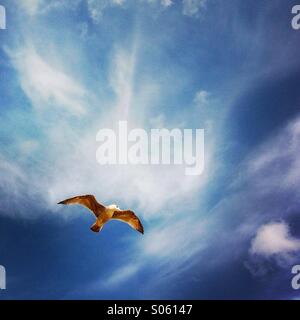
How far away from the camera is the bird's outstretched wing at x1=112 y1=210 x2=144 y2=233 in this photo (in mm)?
18414

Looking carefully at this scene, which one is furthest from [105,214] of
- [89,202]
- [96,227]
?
[89,202]

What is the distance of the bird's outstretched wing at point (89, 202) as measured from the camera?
57.7 feet

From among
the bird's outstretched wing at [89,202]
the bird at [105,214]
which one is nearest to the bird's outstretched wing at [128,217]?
the bird at [105,214]

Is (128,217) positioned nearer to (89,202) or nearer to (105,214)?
(105,214)

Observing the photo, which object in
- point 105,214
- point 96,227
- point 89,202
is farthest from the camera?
point 105,214

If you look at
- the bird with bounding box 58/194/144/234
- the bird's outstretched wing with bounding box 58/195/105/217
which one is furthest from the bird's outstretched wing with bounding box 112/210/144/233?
the bird's outstretched wing with bounding box 58/195/105/217

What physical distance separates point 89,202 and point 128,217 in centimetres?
144

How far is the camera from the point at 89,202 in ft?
59.2

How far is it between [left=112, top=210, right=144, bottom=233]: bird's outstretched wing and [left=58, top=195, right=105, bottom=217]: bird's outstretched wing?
54cm

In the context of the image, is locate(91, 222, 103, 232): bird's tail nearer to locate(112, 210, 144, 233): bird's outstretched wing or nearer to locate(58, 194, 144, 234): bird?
locate(58, 194, 144, 234): bird

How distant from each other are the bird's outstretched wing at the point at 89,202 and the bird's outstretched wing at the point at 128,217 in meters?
0.54
